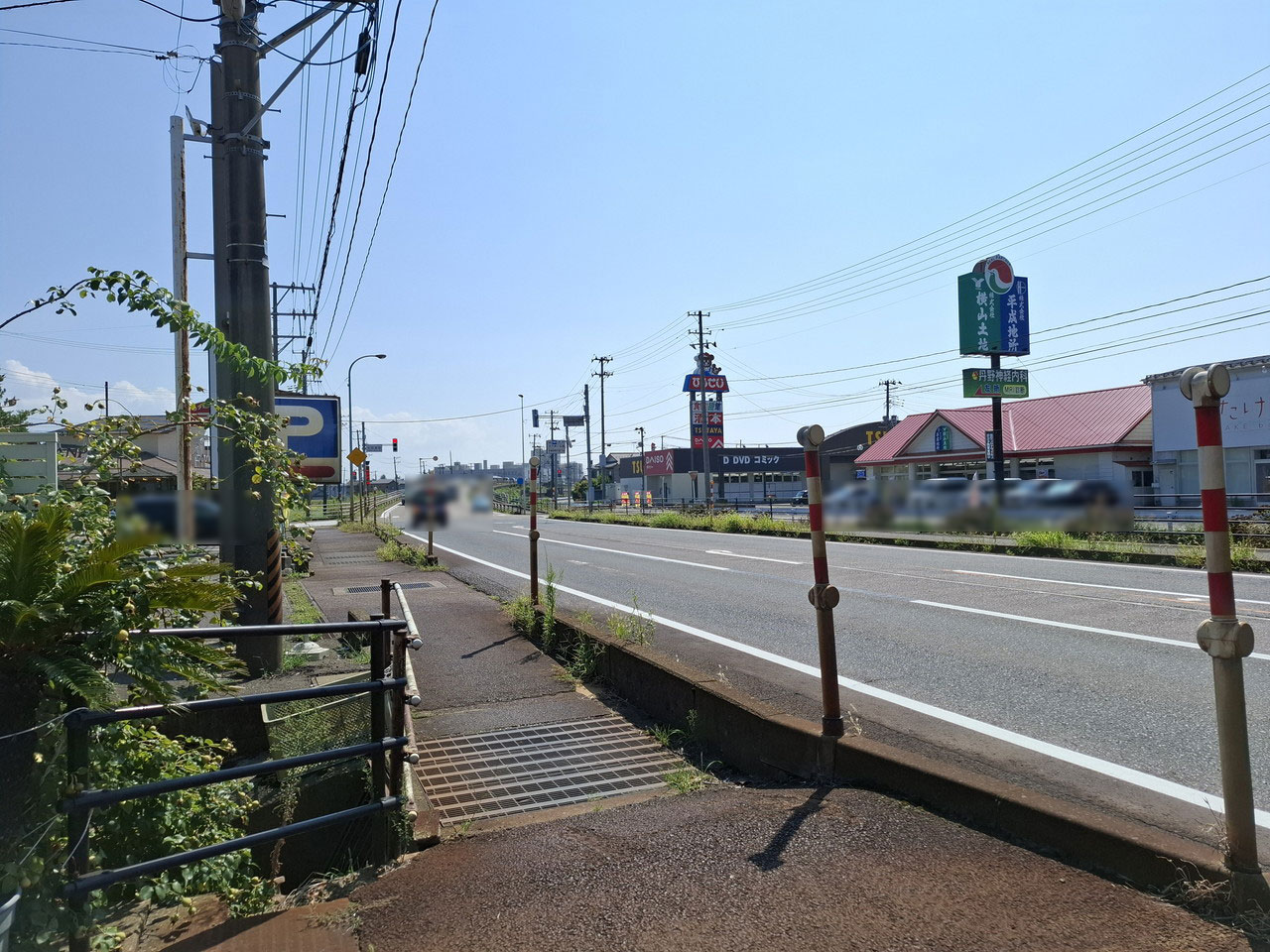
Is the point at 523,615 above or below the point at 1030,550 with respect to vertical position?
above

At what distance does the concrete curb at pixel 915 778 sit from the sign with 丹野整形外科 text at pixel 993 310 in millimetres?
26938

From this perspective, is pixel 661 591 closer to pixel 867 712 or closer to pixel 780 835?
pixel 867 712

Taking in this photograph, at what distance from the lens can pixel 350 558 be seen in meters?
21.1

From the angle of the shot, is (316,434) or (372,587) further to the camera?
(372,587)

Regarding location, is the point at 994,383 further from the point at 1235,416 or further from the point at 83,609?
the point at 83,609

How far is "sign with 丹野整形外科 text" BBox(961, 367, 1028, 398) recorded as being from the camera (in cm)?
2920

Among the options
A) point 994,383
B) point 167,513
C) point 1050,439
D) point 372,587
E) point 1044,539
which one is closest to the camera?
point 167,513

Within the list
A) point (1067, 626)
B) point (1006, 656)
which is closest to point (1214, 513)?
point (1006, 656)

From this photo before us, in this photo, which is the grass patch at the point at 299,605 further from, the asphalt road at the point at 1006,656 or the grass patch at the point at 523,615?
the asphalt road at the point at 1006,656

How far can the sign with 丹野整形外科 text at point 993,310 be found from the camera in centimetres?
3038

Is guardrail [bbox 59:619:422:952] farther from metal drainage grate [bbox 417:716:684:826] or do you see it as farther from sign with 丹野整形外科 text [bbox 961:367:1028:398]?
sign with 丹野整形外科 text [bbox 961:367:1028:398]

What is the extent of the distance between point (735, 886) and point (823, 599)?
1.68m

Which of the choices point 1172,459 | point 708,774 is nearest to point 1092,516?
point 708,774

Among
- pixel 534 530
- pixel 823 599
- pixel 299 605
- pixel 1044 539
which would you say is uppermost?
pixel 534 530
